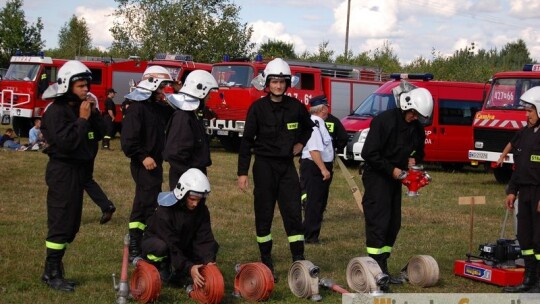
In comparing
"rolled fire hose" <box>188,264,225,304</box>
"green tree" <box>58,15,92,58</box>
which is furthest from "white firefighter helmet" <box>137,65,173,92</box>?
"green tree" <box>58,15,92,58</box>

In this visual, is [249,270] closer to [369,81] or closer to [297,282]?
[297,282]

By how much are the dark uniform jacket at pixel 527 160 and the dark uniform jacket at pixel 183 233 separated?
10.2 feet

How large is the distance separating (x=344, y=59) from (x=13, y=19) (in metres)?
18.5

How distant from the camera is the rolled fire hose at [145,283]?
24.5 ft

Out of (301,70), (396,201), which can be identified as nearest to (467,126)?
(301,70)

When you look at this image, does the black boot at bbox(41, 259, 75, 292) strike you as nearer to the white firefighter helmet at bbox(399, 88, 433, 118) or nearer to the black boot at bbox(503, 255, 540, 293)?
the white firefighter helmet at bbox(399, 88, 433, 118)

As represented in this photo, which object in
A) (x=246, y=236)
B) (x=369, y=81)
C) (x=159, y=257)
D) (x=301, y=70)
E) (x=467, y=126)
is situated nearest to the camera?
(x=159, y=257)

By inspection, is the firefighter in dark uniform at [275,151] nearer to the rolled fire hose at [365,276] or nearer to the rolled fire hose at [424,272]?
the rolled fire hose at [365,276]

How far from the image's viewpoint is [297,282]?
816 centimetres

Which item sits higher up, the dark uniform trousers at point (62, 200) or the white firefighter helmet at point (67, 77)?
the white firefighter helmet at point (67, 77)

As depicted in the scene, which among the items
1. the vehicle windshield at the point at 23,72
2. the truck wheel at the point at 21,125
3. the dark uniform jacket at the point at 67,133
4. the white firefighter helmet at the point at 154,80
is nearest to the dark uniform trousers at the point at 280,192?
the white firefighter helmet at the point at 154,80

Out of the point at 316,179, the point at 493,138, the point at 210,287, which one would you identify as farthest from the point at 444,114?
the point at 210,287

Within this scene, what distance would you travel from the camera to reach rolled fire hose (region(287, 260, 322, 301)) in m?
8.02

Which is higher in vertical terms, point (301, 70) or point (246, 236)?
point (301, 70)
